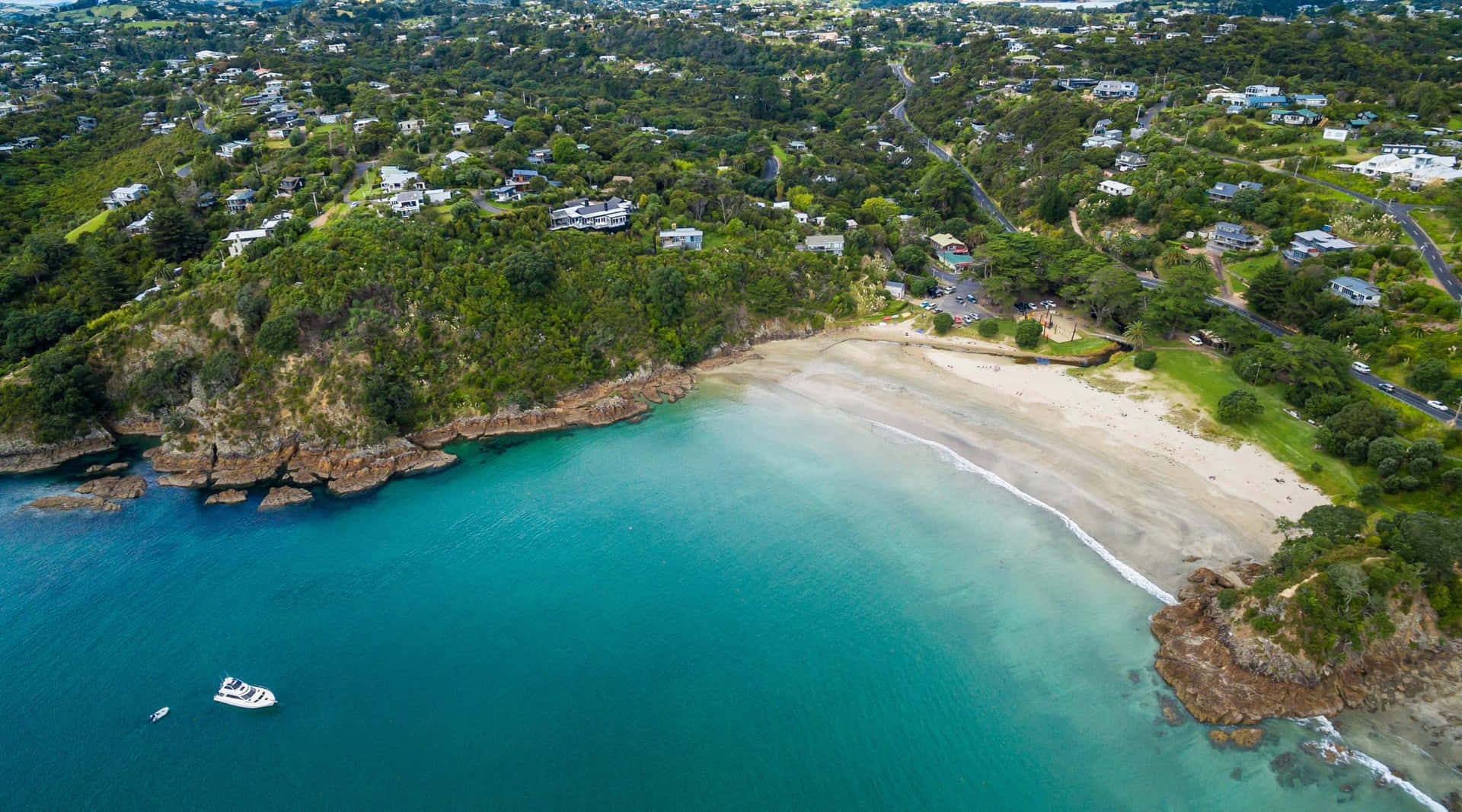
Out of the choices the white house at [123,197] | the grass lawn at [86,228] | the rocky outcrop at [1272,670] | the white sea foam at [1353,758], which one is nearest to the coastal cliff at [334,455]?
the grass lawn at [86,228]

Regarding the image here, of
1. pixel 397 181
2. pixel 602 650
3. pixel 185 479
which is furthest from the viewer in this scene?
pixel 397 181

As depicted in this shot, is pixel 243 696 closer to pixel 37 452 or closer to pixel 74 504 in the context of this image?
pixel 74 504

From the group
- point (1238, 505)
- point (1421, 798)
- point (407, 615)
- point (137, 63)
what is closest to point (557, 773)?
point (407, 615)

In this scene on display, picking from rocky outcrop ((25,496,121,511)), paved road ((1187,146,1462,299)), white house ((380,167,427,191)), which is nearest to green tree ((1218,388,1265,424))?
paved road ((1187,146,1462,299))

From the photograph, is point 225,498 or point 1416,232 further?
point 1416,232

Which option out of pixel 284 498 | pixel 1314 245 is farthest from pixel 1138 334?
pixel 284 498

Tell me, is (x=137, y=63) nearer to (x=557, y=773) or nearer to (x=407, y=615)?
(x=407, y=615)

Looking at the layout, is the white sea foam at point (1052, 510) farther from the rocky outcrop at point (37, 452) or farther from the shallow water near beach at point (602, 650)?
the rocky outcrop at point (37, 452)
